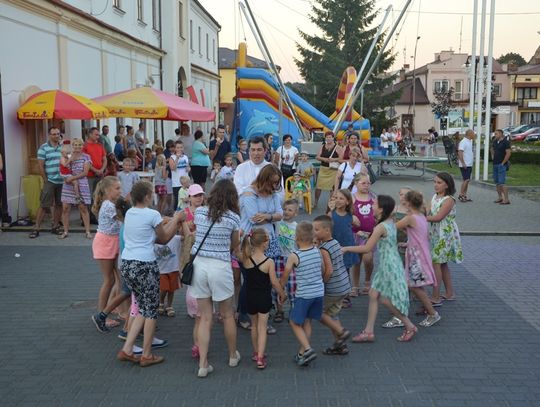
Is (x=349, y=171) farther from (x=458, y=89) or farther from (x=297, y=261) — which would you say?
(x=458, y=89)

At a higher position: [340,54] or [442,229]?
[340,54]

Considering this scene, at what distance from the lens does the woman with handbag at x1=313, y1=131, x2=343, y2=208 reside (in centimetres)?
1277

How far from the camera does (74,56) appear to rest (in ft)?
52.5

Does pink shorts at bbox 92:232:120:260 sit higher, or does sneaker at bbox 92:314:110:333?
pink shorts at bbox 92:232:120:260

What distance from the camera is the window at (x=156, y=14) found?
82.8 feet

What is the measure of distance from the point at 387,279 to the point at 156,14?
73.2 feet

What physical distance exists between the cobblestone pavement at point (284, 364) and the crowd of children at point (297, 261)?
6.9 inches

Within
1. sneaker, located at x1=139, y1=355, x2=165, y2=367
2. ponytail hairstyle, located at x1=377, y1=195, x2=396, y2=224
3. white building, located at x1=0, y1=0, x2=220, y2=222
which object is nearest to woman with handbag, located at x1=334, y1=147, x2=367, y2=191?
ponytail hairstyle, located at x1=377, y1=195, x2=396, y2=224

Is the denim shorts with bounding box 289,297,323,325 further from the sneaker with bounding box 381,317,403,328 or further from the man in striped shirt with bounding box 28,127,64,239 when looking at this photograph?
the man in striped shirt with bounding box 28,127,64,239

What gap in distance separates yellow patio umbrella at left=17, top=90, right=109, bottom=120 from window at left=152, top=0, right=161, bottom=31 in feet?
44.7

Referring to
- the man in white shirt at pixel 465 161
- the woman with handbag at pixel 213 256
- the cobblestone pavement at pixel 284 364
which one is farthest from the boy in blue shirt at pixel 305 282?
the man in white shirt at pixel 465 161

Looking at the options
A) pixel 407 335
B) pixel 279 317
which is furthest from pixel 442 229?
pixel 279 317

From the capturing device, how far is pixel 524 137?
173 ft

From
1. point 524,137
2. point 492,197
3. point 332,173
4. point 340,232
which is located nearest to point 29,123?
point 332,173
